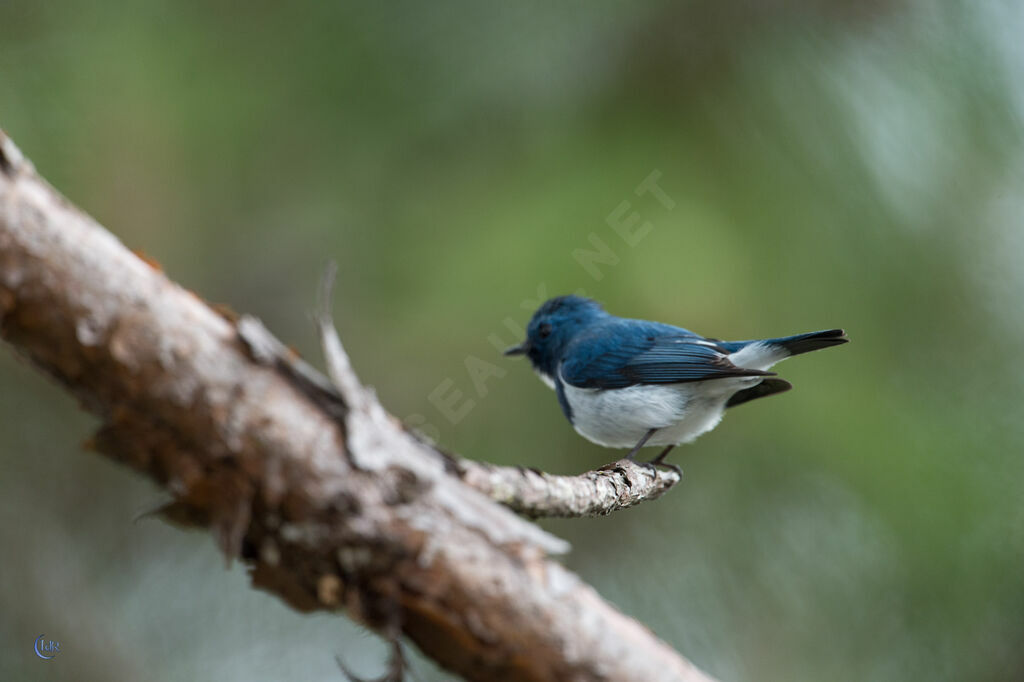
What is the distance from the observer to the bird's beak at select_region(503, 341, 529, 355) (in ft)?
10.2

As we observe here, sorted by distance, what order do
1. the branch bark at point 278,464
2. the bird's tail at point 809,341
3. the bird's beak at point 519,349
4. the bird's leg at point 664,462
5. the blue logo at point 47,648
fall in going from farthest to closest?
the bird's beak at point 519,349 < the bird's leg at point 664,462 < the blue logo at point 47,648 < the bird's tail at point 809,341 < the branch bark at point 278,464

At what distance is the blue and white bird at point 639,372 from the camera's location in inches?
109

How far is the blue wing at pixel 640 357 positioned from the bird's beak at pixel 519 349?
0.52 feet

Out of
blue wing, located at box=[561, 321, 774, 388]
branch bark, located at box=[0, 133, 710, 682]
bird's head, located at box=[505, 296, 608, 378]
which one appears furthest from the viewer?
bird's head, located at box=[505, 296, 608, 378]

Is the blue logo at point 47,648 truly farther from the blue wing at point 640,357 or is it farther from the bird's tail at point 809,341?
the bird's tail at point 809,341

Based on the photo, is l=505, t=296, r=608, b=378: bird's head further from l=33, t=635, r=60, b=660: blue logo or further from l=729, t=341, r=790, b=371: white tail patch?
l=33, t=635, r=60, b=660: blue logo

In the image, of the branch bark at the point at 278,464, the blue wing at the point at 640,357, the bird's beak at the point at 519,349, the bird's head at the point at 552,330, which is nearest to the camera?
the branch bark at the point at 278,464

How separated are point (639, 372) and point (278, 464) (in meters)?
2.17

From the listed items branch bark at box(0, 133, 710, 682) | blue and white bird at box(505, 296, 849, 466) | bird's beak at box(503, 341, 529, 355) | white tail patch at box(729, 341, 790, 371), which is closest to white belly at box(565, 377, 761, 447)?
blue and white bird at box(505, 296, 849, 466)

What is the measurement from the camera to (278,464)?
3.49 feet

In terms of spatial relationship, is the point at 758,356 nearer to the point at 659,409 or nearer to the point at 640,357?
the point at 659,409

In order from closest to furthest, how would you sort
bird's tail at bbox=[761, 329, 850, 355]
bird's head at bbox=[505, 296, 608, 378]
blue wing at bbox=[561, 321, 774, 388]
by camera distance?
bird's tail at bbox=[761, 329, 850, 355] → blue wing at bbox=[561, 321, 774, 388] → bird's head at bbox=[505, 296, 608, 378]

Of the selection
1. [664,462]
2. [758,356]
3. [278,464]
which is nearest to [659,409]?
[664,462]

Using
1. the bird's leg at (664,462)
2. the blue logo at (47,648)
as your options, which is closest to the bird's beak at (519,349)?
the bird's leg at (664,462)
